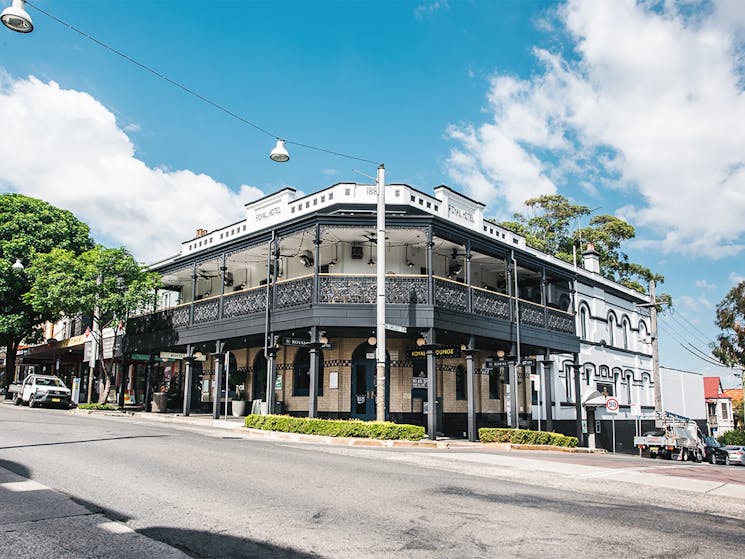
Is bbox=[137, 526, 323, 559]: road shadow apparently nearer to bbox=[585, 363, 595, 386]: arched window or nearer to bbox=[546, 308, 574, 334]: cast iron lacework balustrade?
bbox=[546, 308, 574, 334]: cast iron lacework balustrade

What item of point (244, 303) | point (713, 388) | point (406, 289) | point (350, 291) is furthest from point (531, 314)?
point (713, 388)

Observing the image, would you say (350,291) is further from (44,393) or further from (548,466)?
(44,393)

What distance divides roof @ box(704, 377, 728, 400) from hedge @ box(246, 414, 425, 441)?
60.2 m

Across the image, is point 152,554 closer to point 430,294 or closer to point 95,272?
point 430,294

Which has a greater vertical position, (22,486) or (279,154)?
(279,154)

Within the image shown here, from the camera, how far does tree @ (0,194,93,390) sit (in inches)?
1462

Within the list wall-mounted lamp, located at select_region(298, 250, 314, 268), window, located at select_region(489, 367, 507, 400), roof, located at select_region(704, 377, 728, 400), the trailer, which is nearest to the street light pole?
wall-mounted lamp, located at select_region(298, 250, 314, 268)

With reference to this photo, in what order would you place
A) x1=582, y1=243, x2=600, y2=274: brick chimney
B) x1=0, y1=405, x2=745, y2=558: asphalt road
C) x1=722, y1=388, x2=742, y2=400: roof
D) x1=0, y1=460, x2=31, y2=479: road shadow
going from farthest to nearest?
1. x1=722, y1=388, x2=742, y2=400: roof
2. x1=582, y1=243, x2=600, y2=274: brick chimney
3. x1=0, y1=460, x2=31, y2=479: road shadow
4. x1=0, y1=405, x2=745, y2=558: asphalt road

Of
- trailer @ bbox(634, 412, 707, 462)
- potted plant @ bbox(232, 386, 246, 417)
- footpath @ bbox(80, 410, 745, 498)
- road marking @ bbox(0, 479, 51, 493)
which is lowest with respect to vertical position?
trailer @ bbox(634, 412, 707, 462)

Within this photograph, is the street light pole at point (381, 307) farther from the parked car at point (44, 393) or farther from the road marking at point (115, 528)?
the parked car at point (44, 393)

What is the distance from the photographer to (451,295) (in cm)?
2117

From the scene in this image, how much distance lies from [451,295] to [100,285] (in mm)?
16821

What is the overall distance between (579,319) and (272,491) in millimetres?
27682

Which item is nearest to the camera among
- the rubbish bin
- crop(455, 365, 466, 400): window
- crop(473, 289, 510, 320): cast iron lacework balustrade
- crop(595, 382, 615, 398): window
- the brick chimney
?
crop(473, 289, 510, 320): cast iron lacework balustrade
